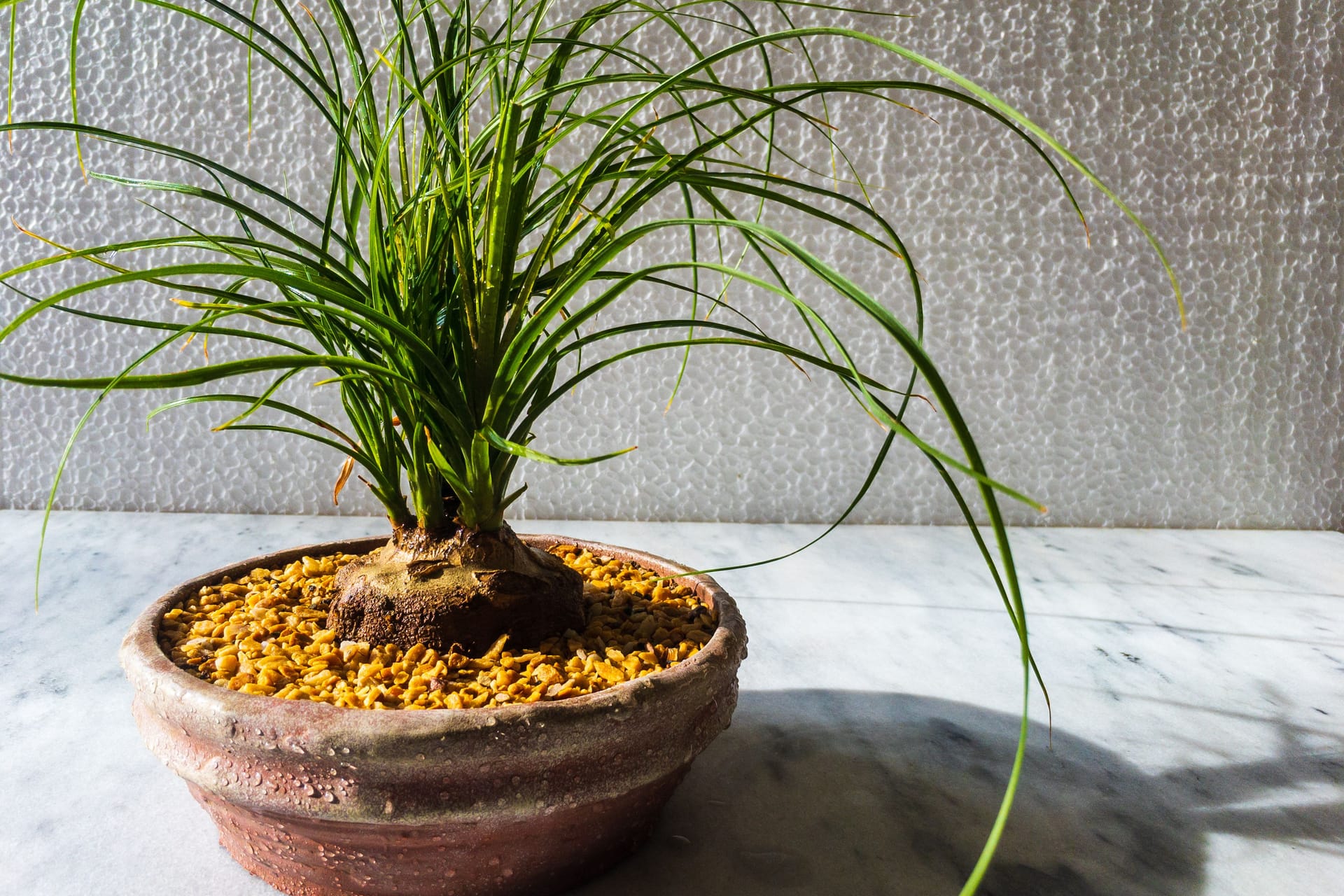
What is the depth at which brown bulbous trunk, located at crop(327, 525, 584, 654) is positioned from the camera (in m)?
0.49

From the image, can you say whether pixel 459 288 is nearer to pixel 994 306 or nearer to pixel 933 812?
pixel 933 812

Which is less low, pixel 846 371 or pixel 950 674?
pixel 846 371

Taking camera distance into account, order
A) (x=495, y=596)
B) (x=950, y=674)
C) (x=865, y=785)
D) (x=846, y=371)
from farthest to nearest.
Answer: (x=950, y=674) < (x=865, y=785) < (x=495, y=596) < (x=846, y=371)

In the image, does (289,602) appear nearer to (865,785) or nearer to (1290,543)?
(865,785)

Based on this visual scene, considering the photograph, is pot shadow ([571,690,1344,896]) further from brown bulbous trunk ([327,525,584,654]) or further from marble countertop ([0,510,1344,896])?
brown bulbous trunk ([327,525,584,654])

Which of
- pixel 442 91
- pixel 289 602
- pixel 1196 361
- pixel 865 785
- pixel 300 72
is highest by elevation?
pixel 300 72

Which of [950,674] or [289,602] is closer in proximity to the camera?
[289,602]

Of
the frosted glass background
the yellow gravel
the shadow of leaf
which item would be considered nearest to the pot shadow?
the shadow of leaf

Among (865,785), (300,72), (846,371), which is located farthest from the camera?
(300,72)

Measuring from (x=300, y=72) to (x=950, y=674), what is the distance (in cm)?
101

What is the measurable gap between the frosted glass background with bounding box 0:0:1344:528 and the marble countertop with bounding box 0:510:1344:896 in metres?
0.15

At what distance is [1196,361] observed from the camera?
50.1 inches

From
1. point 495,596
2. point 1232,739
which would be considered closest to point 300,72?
point 495,596

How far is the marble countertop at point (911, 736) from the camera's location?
1.69 feet
